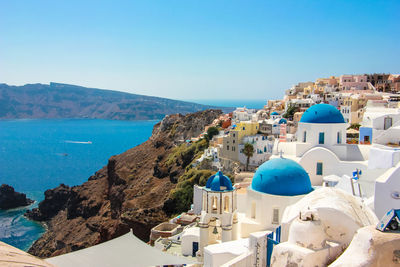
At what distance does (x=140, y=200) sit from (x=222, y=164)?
10072mm

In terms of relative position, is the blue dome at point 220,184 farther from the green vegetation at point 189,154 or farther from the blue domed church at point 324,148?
the green vegetation at point 189,154

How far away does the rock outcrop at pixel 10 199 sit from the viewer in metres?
51.3

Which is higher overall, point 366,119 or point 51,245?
point 366,119

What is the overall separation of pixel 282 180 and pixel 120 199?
3626 cm

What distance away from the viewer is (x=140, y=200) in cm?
3831

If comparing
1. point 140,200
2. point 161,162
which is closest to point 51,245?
point 140,200

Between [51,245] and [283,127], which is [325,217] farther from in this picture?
Result: [51,245]

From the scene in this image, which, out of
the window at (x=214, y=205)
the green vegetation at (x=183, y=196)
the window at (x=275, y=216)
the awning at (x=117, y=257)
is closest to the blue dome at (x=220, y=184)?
the window at (x=214, y=205)

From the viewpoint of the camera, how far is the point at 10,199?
52.0m

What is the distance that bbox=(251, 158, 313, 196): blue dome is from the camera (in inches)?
490

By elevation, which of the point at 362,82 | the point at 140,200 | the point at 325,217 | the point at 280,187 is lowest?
the point at 140,200

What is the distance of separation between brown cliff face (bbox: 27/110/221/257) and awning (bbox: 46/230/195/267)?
17660 mm

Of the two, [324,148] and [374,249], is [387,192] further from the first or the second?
[324,148]

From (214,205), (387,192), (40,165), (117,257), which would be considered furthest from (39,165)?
(387,192)
